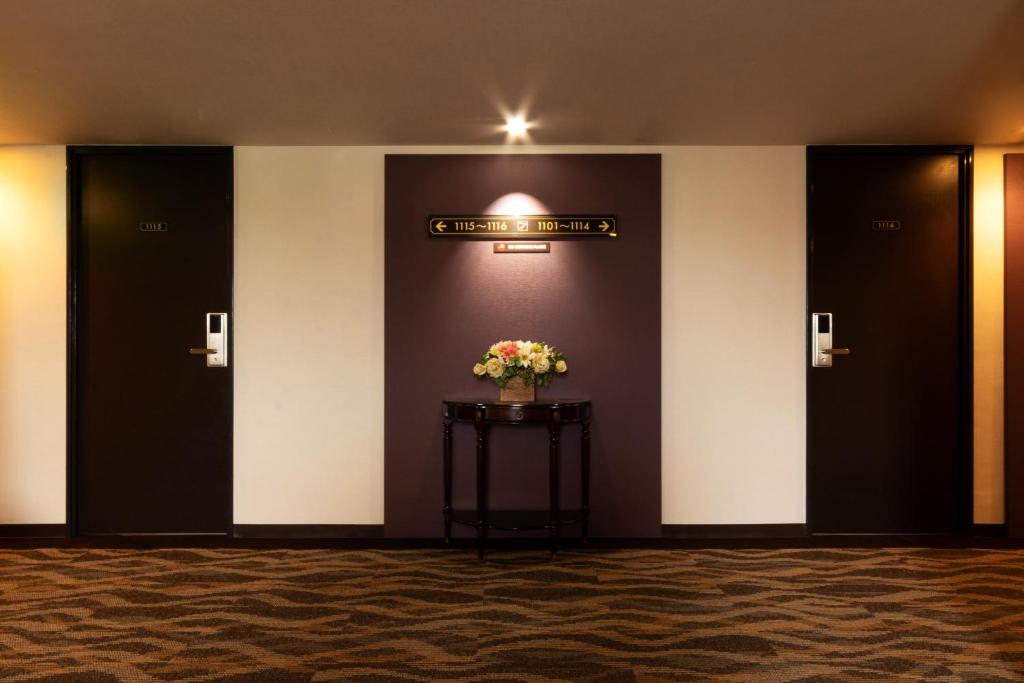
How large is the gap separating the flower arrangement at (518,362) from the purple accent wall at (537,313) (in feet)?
1.04

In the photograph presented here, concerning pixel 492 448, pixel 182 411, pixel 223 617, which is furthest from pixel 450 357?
pixel 223 617

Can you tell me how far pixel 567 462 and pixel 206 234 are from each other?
9.63 ft

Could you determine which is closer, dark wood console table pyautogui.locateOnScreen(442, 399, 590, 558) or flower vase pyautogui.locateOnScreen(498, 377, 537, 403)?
dark wood console table pyautogui.locateOnScreen(442, 399, 590, 558)

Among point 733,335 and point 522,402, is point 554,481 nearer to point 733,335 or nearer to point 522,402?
point 522,402

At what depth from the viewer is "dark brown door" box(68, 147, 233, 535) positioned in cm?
583

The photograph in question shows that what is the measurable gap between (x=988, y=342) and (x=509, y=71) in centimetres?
389

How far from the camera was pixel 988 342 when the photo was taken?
5.86 m

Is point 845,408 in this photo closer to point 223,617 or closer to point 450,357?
point 450,357

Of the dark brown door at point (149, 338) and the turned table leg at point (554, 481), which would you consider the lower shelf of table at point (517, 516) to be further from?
the dark brown door at point (149, 338)

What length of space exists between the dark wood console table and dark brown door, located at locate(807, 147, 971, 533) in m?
1.61

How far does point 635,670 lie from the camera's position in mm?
3449

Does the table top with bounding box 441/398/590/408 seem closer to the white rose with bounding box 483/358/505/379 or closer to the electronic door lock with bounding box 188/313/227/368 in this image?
the white rose with bounding box 483/358/505/379

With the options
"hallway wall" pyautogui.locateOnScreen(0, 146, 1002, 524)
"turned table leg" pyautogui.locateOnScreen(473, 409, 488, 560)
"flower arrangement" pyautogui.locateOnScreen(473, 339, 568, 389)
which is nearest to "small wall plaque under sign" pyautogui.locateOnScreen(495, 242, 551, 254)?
"flower arrangement" pyautogui.locateOnScreen(473, 339, 568, 389)

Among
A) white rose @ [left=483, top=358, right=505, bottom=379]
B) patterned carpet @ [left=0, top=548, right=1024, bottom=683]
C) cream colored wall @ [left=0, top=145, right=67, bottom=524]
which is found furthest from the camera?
cream colored wall @ [left=0, top=145, right=67, bottom=524]
